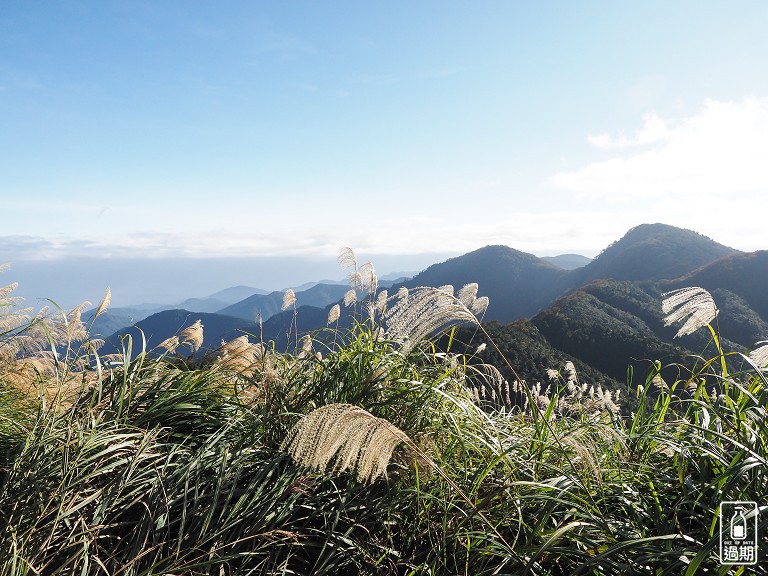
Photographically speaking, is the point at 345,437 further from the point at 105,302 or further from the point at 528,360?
the point at 528,360

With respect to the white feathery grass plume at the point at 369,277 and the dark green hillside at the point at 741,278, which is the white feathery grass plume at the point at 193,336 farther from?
the dark green hillside at the point at 741,278

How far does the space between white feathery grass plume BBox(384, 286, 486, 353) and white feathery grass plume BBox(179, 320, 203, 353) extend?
266cm

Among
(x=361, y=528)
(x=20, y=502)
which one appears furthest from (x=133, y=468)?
(x=361, y=528)

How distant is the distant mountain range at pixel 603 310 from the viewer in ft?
104

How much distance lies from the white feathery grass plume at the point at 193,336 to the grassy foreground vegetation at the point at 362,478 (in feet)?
5.24

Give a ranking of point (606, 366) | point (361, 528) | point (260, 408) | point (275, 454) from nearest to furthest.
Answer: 1. point (361, 528)
2. point (275, 454)
3. point (260, 408)
4. point (606, 366)

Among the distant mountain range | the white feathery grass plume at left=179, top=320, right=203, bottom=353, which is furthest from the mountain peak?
the white feathery grass plume at left=179, top=320, right=203, bottom=353

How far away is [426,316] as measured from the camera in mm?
2918

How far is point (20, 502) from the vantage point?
2.29 m

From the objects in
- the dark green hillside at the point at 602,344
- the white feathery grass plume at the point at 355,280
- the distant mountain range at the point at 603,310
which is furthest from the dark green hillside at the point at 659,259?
the white feathery grass plume at the point at 355,280

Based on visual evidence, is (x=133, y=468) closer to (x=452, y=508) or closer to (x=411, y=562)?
Result: (x=411, y=562)

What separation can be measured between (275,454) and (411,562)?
936mm

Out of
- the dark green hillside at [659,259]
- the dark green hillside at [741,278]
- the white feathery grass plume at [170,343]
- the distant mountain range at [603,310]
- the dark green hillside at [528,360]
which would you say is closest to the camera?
the white feathery grass plume at [170,343]

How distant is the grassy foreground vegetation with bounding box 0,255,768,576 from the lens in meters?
1.98
